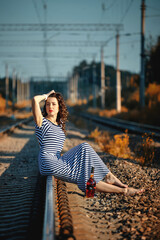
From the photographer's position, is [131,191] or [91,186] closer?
[91,186]

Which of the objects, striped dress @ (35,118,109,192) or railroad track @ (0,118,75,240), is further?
A: striped dress @ (35,118,109,192)

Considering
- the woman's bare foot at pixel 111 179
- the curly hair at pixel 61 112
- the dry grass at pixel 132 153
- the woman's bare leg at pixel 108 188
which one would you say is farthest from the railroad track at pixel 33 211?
the dry grass at pixel 132 153

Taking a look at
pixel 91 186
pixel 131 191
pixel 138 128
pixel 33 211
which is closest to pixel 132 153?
pixel 131 191

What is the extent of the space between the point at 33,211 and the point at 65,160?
93 centimetres

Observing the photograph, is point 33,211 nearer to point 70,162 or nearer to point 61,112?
point 70,162

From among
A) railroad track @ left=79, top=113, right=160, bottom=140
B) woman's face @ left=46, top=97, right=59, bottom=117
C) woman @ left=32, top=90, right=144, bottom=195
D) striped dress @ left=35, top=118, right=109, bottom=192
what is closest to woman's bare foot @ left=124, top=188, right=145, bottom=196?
woman @ left=32, top=90, right=144, bottom=195

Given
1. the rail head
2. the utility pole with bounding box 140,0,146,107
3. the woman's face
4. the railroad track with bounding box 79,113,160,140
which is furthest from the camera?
the utility pole with bounding box 140,0,146,107

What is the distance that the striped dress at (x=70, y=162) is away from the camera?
394 centimetres

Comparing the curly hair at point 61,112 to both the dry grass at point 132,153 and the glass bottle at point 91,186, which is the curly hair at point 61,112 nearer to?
the glass bottle at point 91,186

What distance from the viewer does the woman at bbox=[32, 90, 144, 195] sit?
3951 millimetres

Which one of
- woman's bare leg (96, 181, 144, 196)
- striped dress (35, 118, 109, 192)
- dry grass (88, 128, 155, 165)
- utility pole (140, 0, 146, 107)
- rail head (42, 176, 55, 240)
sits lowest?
dry grass (88, 128, 155, 165)

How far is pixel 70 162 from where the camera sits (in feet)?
13.1

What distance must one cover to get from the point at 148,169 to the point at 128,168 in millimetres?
460

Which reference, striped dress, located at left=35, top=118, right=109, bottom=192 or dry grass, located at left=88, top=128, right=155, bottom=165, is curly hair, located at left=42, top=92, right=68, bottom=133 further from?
dry grass, located at left=88, top=128, right=155, bottom=165
